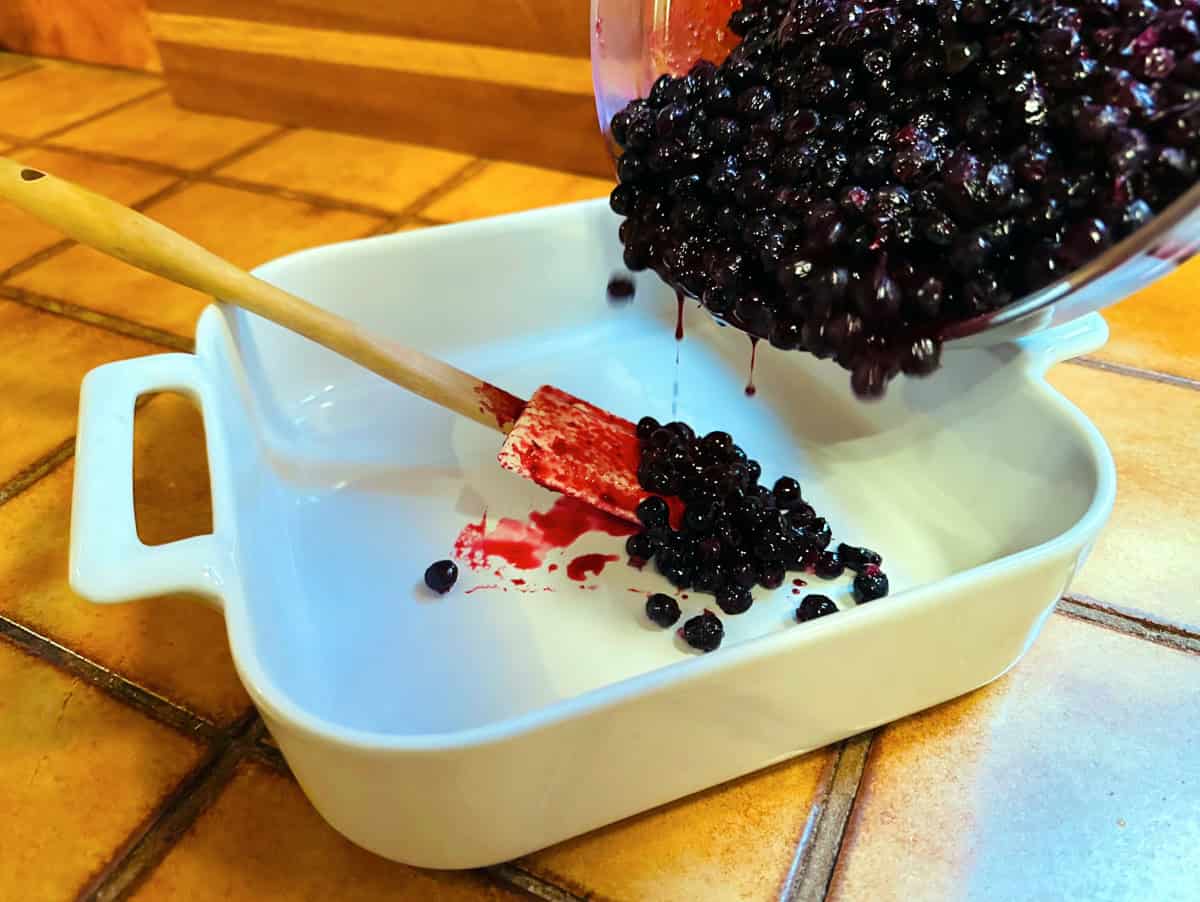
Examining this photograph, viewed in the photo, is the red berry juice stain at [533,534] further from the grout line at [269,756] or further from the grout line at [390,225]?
the grout line at [390,225]

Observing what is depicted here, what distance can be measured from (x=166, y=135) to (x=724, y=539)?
0.93 m

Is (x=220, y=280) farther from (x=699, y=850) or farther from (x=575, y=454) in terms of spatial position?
(x=699, y=850)

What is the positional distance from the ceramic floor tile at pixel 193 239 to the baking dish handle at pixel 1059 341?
62cm

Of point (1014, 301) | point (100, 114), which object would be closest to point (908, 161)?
point (1014, 301)

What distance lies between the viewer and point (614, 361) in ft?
2.39

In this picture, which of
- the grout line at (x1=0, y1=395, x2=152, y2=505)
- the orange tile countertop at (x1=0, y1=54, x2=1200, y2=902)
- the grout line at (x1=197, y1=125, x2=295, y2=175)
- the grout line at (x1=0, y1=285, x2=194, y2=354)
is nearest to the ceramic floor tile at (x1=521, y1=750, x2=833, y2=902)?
the orange tile countertop at (x1=0, y1=54, x2=1200, y2=902)

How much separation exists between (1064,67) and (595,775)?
14.0 inches

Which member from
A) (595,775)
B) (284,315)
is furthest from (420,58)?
(595,775)

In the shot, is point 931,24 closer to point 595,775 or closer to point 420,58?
point 595,775

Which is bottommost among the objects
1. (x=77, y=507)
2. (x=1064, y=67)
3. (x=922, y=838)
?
(x=922, y=838)

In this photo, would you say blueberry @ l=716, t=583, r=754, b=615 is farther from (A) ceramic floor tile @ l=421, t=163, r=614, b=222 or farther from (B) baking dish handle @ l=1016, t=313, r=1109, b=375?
(A) ceramic floor tile @ l=421, t=163, r=614, b=222

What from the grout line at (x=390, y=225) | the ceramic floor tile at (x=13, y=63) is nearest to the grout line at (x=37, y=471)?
the grout line at (x=390, y=225)

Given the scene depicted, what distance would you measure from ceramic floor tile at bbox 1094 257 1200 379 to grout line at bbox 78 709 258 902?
0.66 m

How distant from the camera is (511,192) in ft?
3.23
